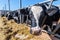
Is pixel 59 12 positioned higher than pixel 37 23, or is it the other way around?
pixel 59 12

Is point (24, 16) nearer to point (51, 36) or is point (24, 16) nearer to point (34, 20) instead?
point (34, 20)

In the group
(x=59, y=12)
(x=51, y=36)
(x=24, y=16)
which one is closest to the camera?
(x=51, y=36)

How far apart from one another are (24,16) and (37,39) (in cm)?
339

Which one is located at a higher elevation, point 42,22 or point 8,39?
point 42,22

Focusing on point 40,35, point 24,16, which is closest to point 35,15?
point 40,35

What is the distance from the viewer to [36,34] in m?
3.78

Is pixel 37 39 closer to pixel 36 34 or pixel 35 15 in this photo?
pixel 36 34

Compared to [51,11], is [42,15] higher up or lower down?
lower down

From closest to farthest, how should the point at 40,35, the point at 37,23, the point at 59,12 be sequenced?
the point at 40,35 → the point at 37,23 → the point at 59,12

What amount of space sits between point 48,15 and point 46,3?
908 millimetres

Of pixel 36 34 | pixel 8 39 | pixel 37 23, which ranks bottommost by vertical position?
pixel 8 39

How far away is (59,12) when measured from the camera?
4.40 m

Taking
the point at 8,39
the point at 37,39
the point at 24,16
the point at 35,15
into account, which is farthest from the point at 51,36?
the point at 24,16

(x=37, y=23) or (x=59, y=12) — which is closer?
(x=37, y=23)
